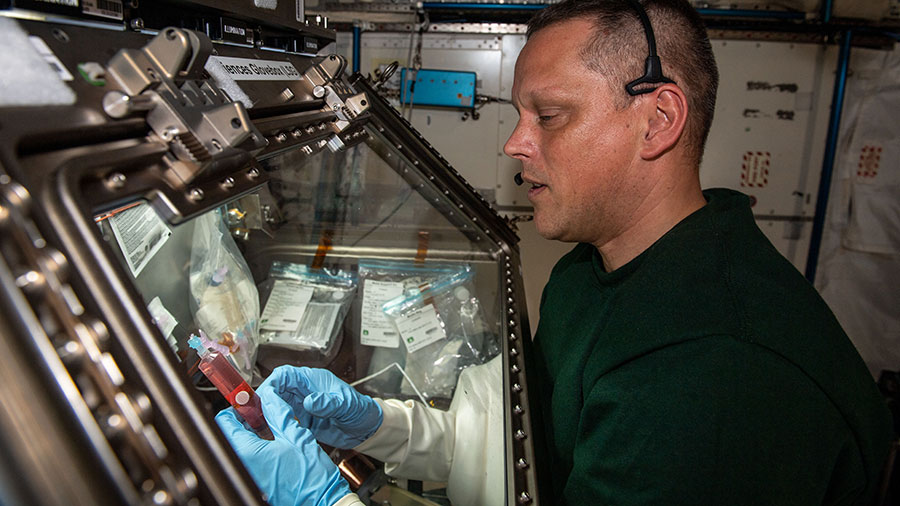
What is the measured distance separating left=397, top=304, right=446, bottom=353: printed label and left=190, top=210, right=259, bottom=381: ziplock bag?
54cm

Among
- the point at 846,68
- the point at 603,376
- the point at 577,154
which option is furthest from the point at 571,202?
the point at 846,68

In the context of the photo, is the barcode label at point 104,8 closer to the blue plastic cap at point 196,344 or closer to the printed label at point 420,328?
the blue plastic cap at point 196,344

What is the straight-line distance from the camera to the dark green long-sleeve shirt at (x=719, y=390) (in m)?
0.88

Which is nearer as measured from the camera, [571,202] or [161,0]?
[161,0]

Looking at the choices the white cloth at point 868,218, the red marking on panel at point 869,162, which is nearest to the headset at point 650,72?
the white cloth at point 868,218

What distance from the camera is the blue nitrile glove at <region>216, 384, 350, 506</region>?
984 millimetres

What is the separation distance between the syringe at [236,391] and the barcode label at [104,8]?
745 mm

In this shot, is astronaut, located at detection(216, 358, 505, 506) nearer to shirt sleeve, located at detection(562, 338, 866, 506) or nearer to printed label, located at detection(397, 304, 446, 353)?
printed label, located at detection(397, 304, 446, 353)

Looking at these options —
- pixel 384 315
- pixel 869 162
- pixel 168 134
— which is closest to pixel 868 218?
pixel 869 162

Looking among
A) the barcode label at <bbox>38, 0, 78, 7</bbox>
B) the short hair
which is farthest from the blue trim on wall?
the barcode label at <bbox>38, 0, 78, 7</bbox>

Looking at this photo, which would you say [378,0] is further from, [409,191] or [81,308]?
[81,308]

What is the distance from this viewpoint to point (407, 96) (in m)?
3.22

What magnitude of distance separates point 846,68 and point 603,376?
3.26 metres

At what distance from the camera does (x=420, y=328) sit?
1.88 m
